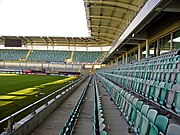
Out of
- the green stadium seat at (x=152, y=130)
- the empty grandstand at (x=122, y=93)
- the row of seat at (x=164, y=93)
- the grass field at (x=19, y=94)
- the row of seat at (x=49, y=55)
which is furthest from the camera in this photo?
the row of seat at (x=49, y=55)

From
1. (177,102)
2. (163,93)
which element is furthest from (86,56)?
(177,102)

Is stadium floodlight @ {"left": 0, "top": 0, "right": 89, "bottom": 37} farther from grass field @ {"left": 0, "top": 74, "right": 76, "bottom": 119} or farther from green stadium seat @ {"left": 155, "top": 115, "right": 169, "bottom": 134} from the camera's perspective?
green stadium seat @ {"left": 155, "top": 115, "right": 169, "bottom": 134}

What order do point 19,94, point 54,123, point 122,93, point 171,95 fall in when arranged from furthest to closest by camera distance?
point 19,94, point 54,123, point 122,93, point 171,95

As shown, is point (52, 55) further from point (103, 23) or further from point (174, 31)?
point (174, 31)

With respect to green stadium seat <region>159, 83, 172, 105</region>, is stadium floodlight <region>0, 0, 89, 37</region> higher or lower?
higher

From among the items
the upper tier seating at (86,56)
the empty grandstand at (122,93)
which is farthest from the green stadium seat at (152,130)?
the upper tier seating at (86,56)

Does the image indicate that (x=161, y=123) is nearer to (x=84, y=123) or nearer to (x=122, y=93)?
(x=122, y=93)

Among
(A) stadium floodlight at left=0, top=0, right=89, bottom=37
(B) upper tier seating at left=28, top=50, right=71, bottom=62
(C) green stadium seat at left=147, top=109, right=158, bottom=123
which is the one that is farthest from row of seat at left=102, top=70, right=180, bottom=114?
(B) upper tier seating at left=28, top=50, right=71, bottom=62

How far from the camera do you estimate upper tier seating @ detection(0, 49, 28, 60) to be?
185ft

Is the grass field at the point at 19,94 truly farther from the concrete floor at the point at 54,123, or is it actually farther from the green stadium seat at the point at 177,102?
the green stadium seat at the point at 177,102

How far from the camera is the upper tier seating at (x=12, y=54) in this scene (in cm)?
5650

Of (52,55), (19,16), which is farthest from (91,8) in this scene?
(52,55)

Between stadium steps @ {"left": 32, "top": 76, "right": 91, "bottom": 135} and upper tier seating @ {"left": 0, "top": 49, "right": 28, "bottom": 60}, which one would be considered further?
upper tier seating @ {"left": 0, "top": 49, "right": 28, "bottom": 60}

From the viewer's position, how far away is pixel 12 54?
5759 centimetres
